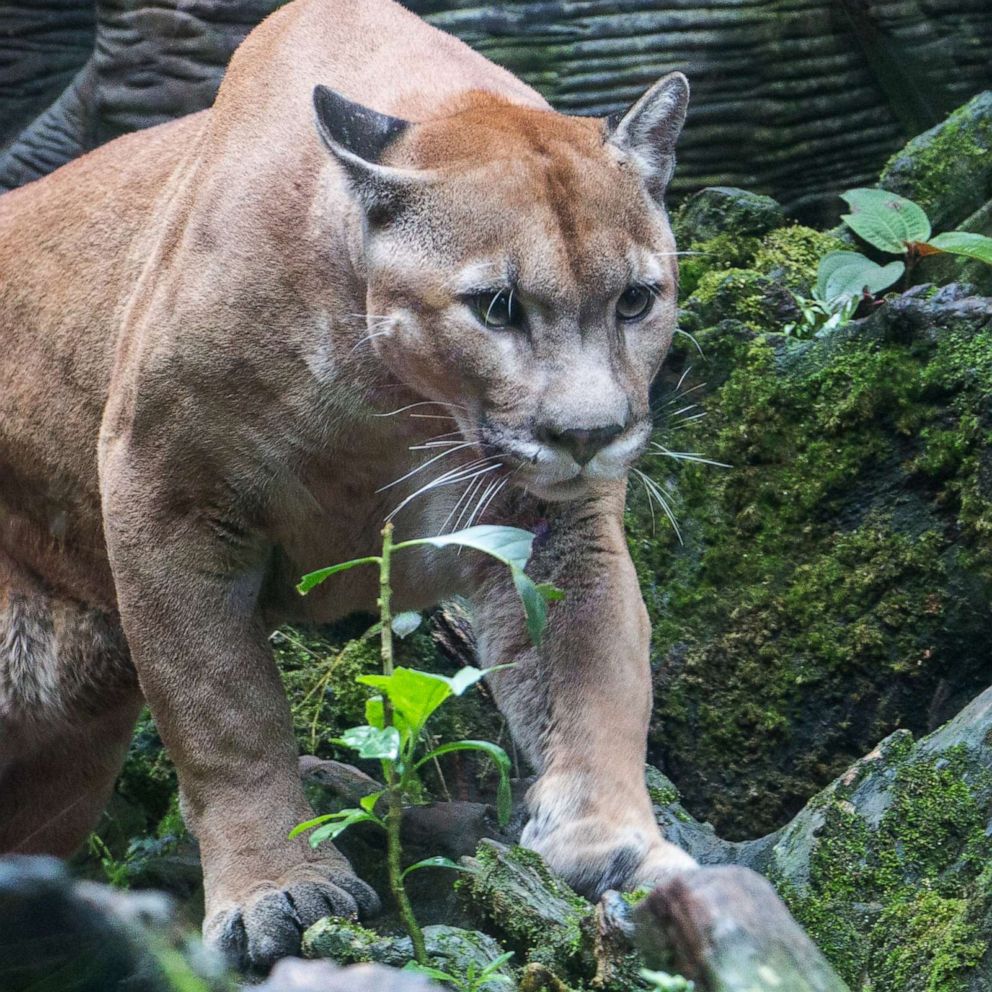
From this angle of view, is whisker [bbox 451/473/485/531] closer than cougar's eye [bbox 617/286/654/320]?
No

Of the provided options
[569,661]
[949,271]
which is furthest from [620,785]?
[949,271]

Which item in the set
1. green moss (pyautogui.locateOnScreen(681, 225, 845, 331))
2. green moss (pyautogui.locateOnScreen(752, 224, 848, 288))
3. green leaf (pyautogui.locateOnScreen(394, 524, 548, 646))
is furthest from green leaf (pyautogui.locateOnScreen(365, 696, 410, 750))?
green moss (pyautogui.locateOnScreen(752, 224, 848, 288))

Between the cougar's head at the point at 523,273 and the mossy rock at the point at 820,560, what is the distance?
4.43 ft

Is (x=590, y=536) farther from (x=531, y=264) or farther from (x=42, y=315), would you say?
(x=42, y=315)

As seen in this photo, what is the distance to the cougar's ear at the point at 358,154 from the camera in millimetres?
3729

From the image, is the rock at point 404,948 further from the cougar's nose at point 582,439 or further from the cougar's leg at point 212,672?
the cougar's nose at point 582,439

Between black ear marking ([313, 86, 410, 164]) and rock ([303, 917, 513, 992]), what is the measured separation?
186cm

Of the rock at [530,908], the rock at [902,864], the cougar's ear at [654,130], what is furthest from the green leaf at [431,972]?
the cougar's ear at [654,130]

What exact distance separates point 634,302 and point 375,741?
1.45 m

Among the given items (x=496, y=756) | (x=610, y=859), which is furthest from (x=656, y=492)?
(x=496, y=756)

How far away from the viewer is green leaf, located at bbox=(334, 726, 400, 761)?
2.76m

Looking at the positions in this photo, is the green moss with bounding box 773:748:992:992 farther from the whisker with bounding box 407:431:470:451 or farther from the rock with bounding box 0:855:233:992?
the rock with bounding box 0:855:233:992

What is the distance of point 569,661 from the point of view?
4.03 meters

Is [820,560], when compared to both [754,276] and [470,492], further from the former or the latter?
[470,492]
